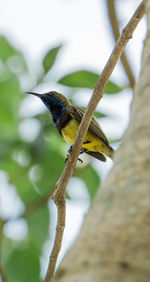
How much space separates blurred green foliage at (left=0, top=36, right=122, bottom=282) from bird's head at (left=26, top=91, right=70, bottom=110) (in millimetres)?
602

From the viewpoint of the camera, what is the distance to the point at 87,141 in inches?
209

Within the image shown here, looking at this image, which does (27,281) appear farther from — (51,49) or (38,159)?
(51,49)

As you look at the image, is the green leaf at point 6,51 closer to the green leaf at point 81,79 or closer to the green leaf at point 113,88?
the green leaf at point 81,79

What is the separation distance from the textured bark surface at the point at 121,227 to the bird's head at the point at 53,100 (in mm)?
4403

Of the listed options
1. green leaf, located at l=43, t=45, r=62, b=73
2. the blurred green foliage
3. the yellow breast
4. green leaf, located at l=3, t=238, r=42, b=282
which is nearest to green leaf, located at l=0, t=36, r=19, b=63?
the blurred green foliage

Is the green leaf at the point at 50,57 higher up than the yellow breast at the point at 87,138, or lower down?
higher up

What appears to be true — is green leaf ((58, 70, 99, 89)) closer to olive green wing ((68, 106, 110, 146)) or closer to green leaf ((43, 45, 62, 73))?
green leaf ((43, 45, 62, 73))

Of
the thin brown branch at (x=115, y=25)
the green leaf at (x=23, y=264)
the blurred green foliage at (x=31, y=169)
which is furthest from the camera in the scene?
the thin brown branch at (x=115, y=25)

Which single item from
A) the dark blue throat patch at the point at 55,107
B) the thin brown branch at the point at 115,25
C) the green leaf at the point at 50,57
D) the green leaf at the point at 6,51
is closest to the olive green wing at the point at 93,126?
the dark blue throat patch at the point at 55,107

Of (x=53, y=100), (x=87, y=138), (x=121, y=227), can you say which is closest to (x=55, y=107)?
(x=53, y=100)

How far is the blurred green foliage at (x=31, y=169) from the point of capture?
4.21m

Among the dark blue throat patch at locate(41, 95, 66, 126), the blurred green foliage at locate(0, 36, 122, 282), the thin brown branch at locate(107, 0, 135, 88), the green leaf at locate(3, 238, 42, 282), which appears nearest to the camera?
the green leaf at locate(3, 238, 42, 282)

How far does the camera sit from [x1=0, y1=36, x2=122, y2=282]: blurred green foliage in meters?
4.21

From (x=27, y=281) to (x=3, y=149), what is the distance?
1.23 metres
